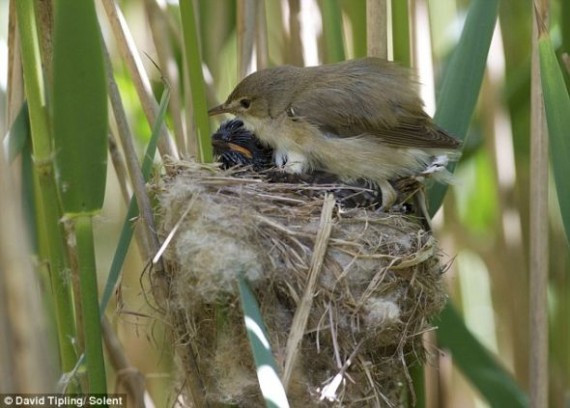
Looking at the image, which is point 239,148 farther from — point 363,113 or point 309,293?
point 309,293

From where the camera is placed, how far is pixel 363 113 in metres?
2.48

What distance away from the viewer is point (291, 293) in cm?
194

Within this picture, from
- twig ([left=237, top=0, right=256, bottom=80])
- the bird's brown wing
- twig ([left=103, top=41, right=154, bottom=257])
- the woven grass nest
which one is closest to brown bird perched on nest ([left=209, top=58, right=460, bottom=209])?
the bird's brown wing

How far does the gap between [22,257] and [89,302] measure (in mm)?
152

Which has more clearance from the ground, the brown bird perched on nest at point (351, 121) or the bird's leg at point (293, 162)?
the brown bird perched on nest at point (351, 121)

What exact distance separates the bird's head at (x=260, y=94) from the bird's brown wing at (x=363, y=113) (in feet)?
0.22

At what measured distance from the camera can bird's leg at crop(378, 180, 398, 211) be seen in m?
2.42

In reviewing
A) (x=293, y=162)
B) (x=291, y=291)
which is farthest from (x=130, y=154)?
(x=293, y=162)

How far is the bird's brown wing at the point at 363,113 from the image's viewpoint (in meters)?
2.44

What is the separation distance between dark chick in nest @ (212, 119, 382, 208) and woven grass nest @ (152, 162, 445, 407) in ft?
0.67

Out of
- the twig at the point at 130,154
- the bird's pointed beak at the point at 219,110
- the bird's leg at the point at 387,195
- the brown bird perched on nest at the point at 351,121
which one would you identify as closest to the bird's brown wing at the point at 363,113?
the brown bird perched on nest at the point at 351,121

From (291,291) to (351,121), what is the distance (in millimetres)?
698

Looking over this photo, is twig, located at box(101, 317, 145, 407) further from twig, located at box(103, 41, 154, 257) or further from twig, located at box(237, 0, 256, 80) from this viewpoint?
twig, located at box(237, 0, 256, 80)

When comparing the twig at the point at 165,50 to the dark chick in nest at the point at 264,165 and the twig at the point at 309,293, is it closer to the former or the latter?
the dark chick in nest at the point at 264,165
